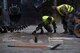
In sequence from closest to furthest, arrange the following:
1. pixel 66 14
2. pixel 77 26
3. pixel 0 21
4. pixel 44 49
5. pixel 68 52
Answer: pixel 68 52, pixel 44 49, pixel 77 26, pixel 66 14, pixel 0 21

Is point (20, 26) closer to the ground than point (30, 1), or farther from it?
closer to the ground

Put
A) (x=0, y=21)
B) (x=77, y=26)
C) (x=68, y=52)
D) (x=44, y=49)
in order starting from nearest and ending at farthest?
(x=68, y=52)
(x=44, y=49)
(x=77, y=26)
(x=0, y=21)

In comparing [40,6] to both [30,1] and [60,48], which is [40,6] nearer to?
[30,1]

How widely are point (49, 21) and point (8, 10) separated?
113 inches

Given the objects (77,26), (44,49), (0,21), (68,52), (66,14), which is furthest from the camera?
(0,21)

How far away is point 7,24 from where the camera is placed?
1969cm

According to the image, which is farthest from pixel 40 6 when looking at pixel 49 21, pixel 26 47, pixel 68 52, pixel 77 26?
pixel 68 52

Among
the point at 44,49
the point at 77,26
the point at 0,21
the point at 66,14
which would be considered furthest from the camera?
the point at 0,21

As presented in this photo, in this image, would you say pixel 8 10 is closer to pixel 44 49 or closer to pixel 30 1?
pixel 30 1

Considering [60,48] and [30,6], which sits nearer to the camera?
[60,48]

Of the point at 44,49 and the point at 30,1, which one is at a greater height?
the point at 30,1

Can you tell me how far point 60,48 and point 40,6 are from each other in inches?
307

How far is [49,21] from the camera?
1828 cm

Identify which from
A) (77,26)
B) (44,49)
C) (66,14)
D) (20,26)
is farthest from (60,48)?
(20,26)
